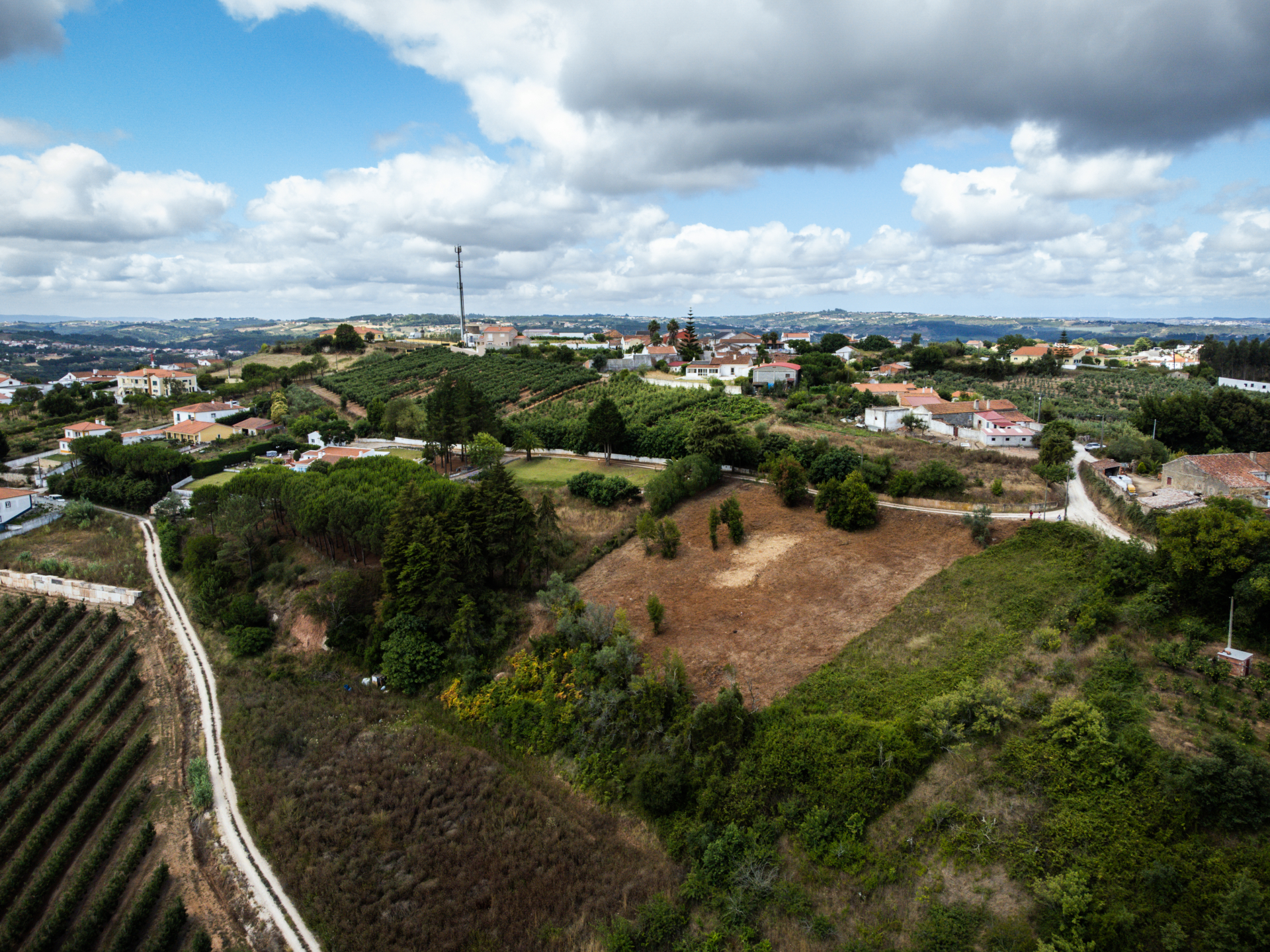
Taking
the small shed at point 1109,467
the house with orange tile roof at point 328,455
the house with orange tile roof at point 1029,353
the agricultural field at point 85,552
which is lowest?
the agricultural field at point 85,552

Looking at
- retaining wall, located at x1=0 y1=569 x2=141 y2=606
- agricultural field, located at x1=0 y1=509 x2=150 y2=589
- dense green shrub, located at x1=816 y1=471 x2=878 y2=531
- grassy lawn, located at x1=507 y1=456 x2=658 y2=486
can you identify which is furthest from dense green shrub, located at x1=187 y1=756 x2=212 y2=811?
dense green shrub, located at x1=816 y1=471 x2=878 y2=531

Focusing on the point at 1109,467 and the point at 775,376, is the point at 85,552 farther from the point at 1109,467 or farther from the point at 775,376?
the point at 1109,467

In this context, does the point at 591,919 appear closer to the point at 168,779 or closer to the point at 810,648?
the point at 810,648

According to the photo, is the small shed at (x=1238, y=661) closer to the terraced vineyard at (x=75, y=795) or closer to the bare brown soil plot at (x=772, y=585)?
the bare brown soil plot at (x=772, y=585)

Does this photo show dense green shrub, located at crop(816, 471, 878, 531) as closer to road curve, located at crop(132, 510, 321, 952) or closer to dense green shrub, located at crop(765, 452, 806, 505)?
dense green shrub, located at crop(765, 452, 806, 505)

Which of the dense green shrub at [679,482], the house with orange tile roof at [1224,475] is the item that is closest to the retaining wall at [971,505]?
the house with orange tile roof at [1224,475]

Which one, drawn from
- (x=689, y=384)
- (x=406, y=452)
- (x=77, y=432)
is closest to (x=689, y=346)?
(x=689, y=384)
